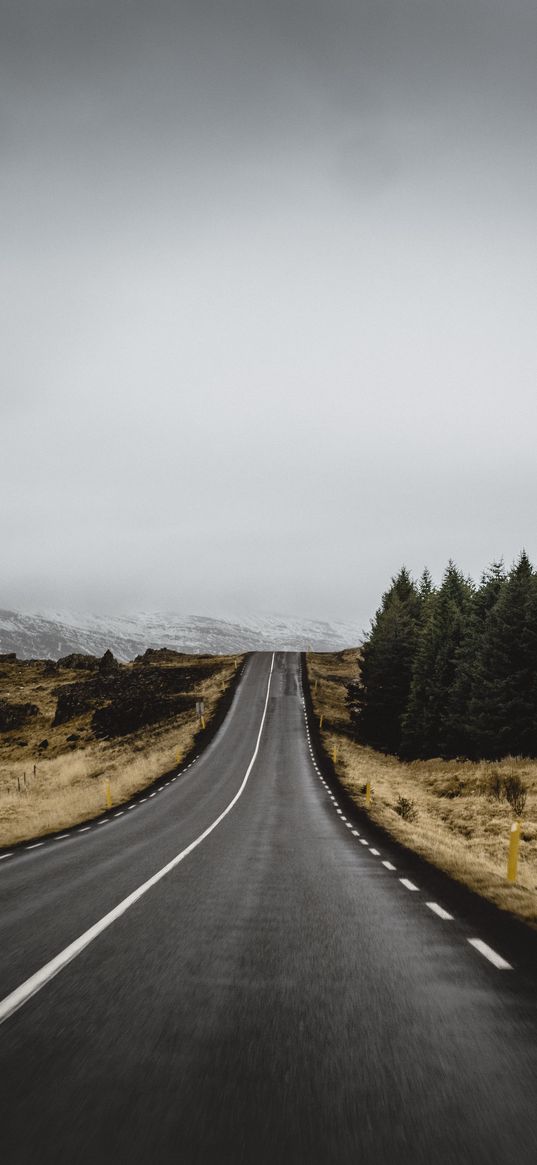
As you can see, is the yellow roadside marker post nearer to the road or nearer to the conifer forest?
the road

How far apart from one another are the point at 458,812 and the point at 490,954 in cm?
1605

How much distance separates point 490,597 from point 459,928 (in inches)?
1437

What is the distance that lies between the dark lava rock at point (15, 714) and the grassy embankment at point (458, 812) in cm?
2973

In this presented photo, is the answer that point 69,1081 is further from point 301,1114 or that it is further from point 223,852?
point 223,852

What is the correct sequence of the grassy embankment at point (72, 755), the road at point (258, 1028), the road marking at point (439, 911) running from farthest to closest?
the grassy embankment at point (72, 755) → the road marking at point (439, 911) → the road at point (258, 1028)

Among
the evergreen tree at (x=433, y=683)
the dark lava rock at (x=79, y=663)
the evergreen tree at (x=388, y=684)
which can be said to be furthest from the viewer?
the dark lava rock at (x=79, y=663)

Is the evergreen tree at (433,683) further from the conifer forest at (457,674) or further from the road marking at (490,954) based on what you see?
the road marking at (490,954)

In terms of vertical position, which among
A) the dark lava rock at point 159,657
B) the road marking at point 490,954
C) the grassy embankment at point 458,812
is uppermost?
the dark lava rock at point 159,657

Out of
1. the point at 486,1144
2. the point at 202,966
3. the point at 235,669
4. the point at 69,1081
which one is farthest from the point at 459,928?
the point at 235,669

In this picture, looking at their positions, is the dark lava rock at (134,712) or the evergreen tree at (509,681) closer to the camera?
the evergreen tree at (509,681)

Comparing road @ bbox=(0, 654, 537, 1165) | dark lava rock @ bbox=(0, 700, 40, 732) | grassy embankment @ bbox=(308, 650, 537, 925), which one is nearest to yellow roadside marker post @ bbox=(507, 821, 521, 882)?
grassy embankment @ bbox=(308, 650, 537, 925)

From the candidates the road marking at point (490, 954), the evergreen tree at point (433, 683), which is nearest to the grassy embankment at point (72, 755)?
the road marking at point (490, 954)

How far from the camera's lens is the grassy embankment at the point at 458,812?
34.2 feet

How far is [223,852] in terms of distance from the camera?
12.9 m
